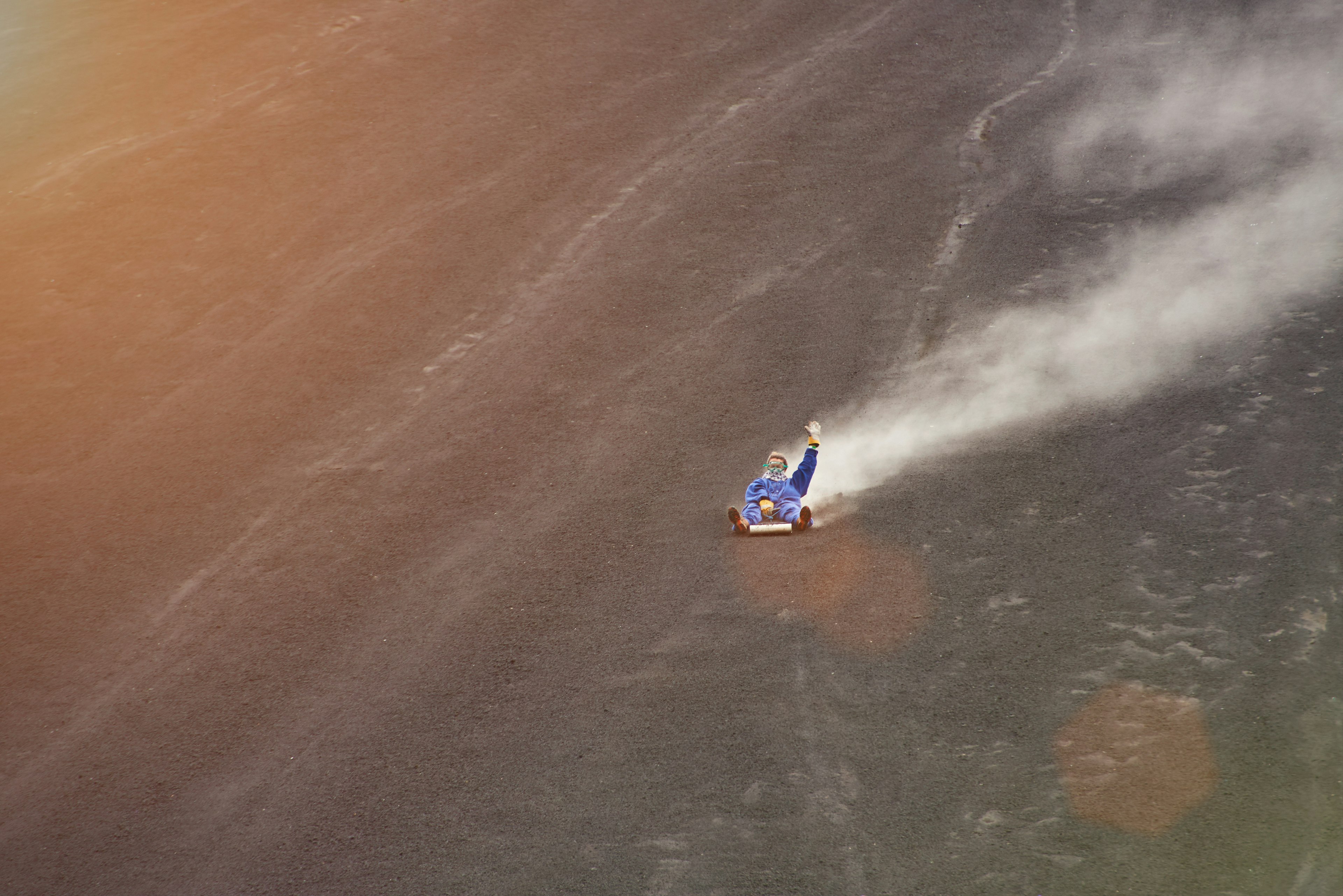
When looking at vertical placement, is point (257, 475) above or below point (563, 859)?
above

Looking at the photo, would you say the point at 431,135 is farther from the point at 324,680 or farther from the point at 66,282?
the point at 324,680

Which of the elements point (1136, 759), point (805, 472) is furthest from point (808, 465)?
point (1136, 759)

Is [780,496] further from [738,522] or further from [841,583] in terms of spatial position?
[841,583]

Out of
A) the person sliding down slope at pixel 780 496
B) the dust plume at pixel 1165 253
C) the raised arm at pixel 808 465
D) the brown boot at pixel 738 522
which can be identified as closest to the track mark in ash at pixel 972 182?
the dust plume at pixel 1165 253

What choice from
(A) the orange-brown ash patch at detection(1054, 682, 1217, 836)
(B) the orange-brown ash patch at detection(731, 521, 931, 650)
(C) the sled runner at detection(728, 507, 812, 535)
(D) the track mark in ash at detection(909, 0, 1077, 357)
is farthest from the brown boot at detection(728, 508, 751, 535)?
(D) the track mark in ash at detection(909, 0, 1077, 357)

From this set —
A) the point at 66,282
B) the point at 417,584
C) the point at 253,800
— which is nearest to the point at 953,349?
the point at 417,584

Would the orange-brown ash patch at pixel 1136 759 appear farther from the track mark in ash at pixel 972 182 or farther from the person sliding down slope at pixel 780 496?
the track mark in ash at pixel 972 182

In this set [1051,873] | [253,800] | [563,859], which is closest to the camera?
[1051,873]
